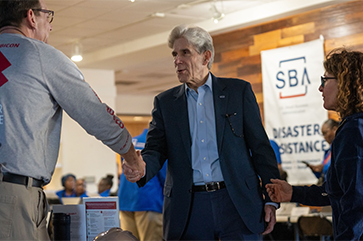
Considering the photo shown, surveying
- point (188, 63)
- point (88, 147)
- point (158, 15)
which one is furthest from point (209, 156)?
point (88, 147)

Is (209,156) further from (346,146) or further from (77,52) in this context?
(77,52)

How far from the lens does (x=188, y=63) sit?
2.81 m

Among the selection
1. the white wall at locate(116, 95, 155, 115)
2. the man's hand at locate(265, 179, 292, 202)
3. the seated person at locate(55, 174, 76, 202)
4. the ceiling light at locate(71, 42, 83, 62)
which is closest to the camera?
the man's hand at locate(265, 179, 292, 202)

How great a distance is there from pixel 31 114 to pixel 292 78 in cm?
573

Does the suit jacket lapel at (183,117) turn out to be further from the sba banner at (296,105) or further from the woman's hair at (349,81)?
the sba banner at (296,105)

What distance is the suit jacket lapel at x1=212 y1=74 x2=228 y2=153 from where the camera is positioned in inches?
104

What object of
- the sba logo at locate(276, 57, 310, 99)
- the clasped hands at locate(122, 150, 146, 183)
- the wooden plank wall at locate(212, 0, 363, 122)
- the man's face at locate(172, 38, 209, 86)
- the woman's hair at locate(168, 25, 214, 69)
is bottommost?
the clasped hands at locate(122, 150, 146, 183)

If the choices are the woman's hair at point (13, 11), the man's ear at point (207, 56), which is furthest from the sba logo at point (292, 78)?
the woman's hair at point (13, 11)

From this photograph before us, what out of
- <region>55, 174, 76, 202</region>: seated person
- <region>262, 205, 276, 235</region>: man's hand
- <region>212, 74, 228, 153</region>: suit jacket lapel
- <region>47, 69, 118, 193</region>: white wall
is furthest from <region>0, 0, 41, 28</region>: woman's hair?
<region>47, 69, 118, 193</region>: white wall

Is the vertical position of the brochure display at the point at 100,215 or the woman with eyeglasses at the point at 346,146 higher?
the woman with eyeglasses at the point at 346,146

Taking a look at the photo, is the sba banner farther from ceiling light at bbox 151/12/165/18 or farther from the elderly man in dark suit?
the elderly man in dark suit

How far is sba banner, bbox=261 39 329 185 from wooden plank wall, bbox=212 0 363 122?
179 millimetres

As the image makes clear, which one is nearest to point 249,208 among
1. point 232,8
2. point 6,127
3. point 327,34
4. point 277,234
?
point 6,127

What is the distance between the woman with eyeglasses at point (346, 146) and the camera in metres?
1.97
